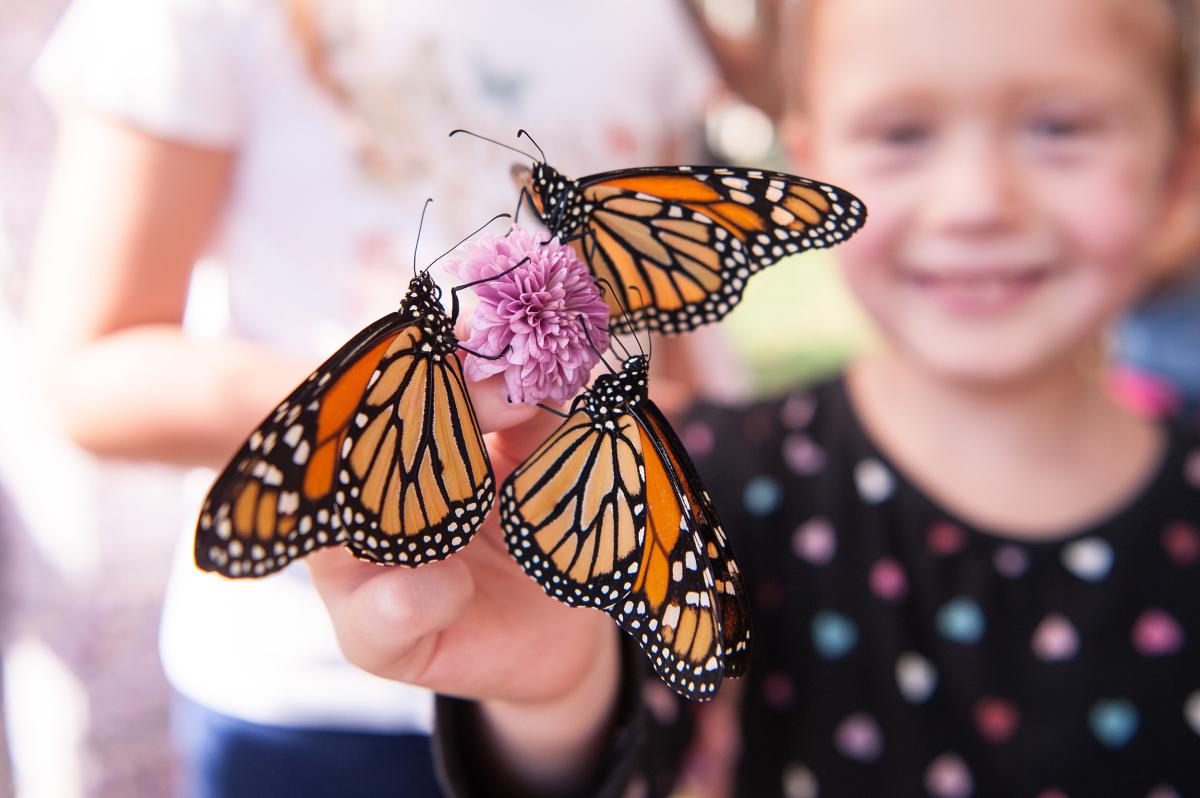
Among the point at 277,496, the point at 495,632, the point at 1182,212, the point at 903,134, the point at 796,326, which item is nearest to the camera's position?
the point at 277,496

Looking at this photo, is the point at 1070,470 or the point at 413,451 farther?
the point at 1070,470

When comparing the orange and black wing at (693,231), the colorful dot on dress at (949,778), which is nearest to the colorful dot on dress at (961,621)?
the colorful dot on dress at (949,778)

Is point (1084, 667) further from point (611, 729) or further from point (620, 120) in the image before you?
point (620, 120)

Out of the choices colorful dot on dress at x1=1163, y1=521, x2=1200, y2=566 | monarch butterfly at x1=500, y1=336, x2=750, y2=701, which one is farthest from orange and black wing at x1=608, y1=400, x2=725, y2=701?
colorful dot on dress at x1=1163, y1=521, x2=1200, y2=566

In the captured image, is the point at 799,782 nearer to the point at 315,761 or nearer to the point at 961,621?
the point at 961,621

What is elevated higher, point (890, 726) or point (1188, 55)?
point (1188, 55)

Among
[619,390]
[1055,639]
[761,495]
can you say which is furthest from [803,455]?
[619,390]

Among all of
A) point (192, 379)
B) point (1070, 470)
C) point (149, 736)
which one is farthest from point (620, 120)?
point (149, 736)

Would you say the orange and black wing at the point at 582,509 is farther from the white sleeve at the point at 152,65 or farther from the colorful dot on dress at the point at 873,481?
the colorful dot on dress at the point at 873,481
